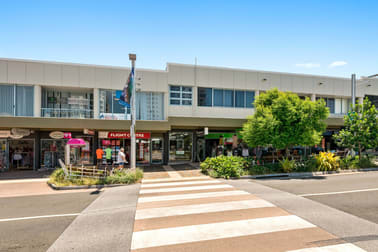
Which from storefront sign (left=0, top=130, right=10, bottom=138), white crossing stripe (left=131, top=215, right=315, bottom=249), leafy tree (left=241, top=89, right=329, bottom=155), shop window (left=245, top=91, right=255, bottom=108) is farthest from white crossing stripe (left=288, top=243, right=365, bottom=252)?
storefront sign (left=0, top=130, right=10, bottom=138)

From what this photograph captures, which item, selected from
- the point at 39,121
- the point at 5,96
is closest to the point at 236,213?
the point at 39,121

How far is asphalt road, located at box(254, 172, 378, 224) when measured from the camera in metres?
7.34

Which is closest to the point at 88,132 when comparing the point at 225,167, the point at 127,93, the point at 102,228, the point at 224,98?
the point at 127,93

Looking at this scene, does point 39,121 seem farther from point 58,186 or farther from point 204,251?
point 204,251

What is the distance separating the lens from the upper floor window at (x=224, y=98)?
65.0ft

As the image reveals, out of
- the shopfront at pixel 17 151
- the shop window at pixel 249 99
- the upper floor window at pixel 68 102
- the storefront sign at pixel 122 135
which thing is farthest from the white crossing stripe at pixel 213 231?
the shopfront at pixel 17 151

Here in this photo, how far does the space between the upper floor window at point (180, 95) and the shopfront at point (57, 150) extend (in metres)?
7.27

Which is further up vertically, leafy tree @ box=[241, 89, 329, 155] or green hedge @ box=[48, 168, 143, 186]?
leafy tree @ box=[241, 89, 329, 155]

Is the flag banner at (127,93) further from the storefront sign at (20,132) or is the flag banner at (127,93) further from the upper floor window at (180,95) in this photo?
the storefront sign at (20,132)

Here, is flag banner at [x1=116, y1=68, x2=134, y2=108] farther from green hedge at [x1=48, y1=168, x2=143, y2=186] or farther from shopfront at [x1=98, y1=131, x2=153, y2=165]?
shopfront at [x1=98, y1=131, x2=153, y2=165]

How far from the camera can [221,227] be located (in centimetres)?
585

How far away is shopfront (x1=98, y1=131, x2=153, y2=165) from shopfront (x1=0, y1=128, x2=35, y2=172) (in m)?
4.94

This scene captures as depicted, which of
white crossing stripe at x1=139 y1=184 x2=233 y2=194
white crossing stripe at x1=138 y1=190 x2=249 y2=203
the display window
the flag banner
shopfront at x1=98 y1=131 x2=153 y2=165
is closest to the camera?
white crossing stripe at x1=138 y1=190 x2=249 y2=203

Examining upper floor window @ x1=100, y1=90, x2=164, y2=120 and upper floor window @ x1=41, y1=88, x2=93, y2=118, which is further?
upper floor window @ x1=100, y1=90, x2=164, y2=120
